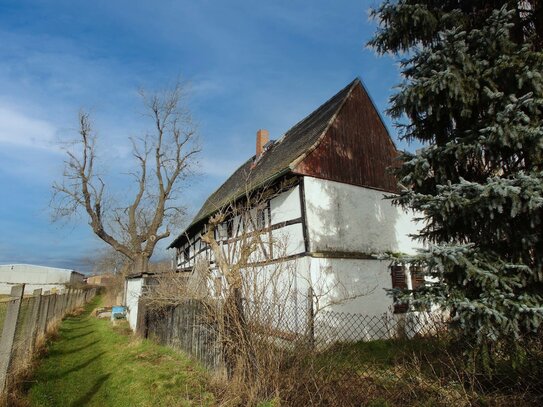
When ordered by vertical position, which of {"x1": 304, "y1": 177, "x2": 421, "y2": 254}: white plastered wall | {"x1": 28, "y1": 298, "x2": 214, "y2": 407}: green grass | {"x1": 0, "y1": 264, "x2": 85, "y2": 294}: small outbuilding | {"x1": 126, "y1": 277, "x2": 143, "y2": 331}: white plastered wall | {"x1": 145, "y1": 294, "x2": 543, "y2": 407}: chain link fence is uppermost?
{"x1": 0, "y1": 264, "x2": 85, "y2": 294}: small outbuilding

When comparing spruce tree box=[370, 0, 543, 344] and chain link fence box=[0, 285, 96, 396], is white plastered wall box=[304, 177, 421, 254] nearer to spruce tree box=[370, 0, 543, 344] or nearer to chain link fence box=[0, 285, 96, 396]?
spruce tree box=[370, 0, 543, 344]

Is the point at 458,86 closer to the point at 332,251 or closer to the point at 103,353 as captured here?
the point at 332,251

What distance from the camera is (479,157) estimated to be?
16.3 feet

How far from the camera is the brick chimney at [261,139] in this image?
813 inches

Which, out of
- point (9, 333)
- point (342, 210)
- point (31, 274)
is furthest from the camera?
point (31, 274)

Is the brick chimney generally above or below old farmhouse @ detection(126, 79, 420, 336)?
above

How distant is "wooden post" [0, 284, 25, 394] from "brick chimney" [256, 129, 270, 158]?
52.5 ft

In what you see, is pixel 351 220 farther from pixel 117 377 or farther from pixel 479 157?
pixel 117 377

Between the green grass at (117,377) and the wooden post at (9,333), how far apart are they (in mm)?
731

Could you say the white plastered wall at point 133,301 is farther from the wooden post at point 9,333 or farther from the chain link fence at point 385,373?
the chain link fence at point 385,373

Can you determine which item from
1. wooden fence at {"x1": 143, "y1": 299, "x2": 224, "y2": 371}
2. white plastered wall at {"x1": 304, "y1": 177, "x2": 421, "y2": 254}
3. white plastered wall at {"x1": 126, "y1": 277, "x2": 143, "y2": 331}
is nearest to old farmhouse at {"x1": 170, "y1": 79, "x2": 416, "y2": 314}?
white plastered wall at {"x1": 304, "y1": 177, "x2": 421, "y2": 254}

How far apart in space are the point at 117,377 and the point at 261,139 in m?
15.9

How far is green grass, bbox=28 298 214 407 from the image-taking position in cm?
568

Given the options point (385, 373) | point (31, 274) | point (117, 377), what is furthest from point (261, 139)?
point (31, 274)
